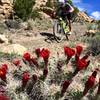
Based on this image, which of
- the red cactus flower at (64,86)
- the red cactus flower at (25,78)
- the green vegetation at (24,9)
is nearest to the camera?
the red cactus flower at (64,86)

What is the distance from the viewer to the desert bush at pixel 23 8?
2305cm

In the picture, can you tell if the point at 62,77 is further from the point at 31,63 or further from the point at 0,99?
the point at 0,99

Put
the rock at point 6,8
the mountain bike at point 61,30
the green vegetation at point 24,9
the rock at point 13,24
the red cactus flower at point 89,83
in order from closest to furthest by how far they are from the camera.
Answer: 1. the red cactus flower at point 89,83
2. the mountain bike at point 61,30
3. the rock at point 13,24
4. the green vegetation at point 24,9
5. the rock at point 6,8

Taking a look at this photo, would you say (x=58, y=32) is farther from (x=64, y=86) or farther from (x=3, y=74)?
(x=64, y=86)

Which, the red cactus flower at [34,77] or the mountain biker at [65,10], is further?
the mountain biker at [65,10]

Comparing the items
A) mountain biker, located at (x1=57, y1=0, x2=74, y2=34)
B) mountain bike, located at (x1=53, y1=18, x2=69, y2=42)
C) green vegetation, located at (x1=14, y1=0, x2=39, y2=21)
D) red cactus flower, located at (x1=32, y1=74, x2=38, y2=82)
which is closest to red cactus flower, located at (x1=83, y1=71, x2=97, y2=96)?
red cactus flower, located at (x1=32, y1=74, x2=38, y2=82)

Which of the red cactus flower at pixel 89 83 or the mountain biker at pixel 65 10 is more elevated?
the mountain biker at pixel 65 10

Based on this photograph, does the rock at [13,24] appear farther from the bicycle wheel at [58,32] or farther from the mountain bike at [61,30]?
the mountain bike at [61,30]

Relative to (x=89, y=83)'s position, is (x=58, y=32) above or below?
below

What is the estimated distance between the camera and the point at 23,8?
924 inches

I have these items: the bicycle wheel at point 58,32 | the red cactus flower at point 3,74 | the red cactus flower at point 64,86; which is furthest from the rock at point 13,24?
the red cactus flower at point 64,86

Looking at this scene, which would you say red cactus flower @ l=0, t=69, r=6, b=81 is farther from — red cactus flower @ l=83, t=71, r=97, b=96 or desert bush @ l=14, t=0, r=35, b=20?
desert bush @ l=14, t=0, r=35, b=20

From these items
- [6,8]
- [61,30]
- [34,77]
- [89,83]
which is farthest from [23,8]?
[89,83]

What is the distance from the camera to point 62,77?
236 inches
